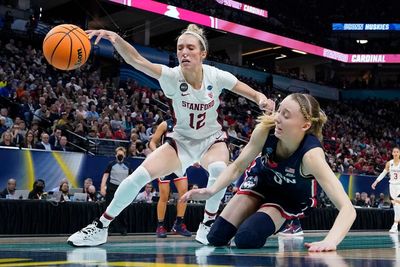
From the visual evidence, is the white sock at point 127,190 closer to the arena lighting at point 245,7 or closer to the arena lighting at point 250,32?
the arena lighting at point 250,32

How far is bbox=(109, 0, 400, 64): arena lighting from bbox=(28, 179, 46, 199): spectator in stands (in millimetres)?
12284

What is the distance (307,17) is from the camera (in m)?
36.0

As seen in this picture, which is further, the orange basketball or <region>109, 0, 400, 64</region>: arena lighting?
<region>109, 0, 400, 64</region>: arena lighting

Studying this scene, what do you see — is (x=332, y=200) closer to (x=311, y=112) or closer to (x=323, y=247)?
(x=323, y=247)

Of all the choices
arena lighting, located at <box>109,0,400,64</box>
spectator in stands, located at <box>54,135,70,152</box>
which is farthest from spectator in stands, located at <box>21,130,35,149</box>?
arena lighting, located at <box>109,0,400,64</box>

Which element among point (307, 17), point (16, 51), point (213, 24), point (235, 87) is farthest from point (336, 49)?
point (235, 87)

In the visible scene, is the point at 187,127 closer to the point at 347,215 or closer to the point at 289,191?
the point at 289,191

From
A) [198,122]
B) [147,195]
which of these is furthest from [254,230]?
[147,195]

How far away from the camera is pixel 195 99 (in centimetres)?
559

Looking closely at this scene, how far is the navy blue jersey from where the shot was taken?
432cm

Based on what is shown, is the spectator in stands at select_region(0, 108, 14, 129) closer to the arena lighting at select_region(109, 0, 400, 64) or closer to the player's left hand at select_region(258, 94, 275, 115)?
the player's left hand at select_region(258, 94, 275, 115)

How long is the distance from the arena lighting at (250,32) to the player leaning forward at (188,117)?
16.3 m

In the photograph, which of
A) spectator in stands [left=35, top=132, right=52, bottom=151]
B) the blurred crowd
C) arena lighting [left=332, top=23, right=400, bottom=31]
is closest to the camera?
spectator in stands [left=35, top=132, right=52, bottom=151]

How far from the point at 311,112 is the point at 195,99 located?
1528mm
